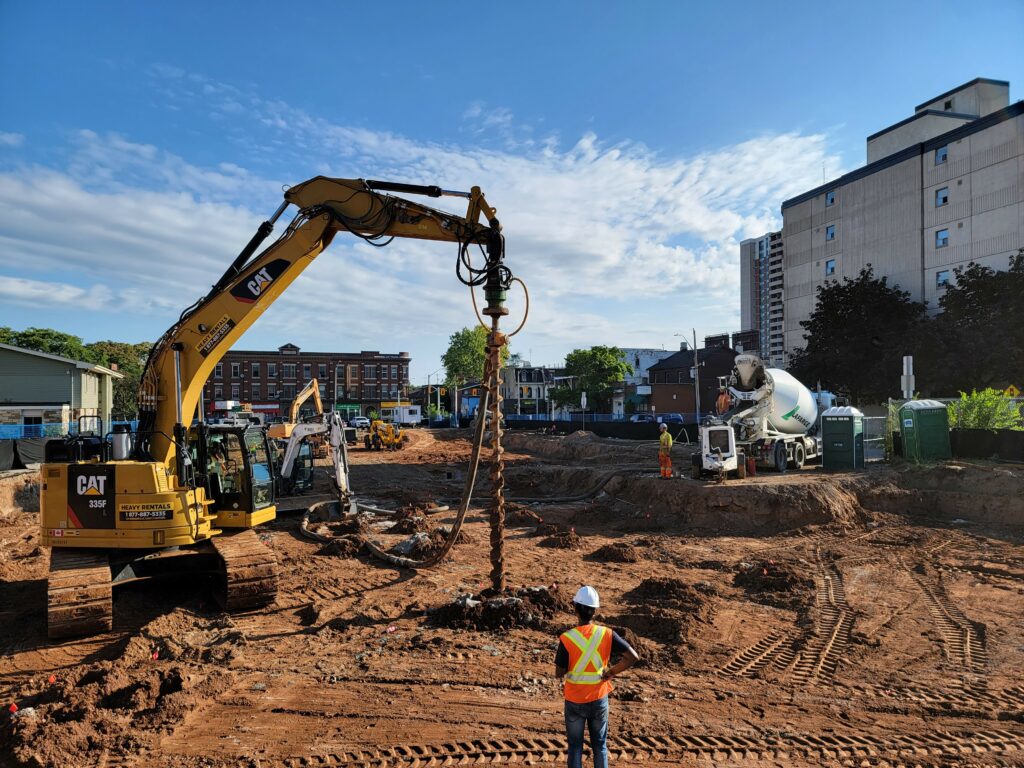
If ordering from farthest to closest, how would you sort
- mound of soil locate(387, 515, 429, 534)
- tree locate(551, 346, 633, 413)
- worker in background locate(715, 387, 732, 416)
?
tree locate(551, 346, 633, 413) < worker in background locate(715, 387, 732, 416) < mound of soil locate(387, 515, 429, 534)

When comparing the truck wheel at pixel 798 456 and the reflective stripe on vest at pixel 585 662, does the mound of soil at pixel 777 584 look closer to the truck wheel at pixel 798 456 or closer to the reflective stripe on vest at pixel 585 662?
the reflective stripe on vest at pixel 585 662

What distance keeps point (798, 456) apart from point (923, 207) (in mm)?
32374

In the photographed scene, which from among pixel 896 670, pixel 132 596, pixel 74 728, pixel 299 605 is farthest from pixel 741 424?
pixel 74 728

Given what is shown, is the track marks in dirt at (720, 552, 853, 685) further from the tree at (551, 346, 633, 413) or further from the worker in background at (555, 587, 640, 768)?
the tree at (551, 346, 633, 413)

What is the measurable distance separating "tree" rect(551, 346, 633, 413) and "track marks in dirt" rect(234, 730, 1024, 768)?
64.3 meters

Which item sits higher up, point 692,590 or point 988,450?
point 988,450

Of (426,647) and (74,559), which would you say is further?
(74,559)

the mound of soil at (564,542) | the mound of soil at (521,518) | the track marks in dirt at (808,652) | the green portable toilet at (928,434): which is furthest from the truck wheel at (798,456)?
→ the track marks in dirt at (808,652)

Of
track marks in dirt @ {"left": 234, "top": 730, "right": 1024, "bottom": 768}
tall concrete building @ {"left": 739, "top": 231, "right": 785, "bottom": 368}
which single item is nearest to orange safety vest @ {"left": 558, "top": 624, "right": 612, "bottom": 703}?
track marks in dirt @ {"left": 234, "top": 730, "right": 1024, "bottom": 768}

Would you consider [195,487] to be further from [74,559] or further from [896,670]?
[896,670]

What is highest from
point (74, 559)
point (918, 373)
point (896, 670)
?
point (918, 373)

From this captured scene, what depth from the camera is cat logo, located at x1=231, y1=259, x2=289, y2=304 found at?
8898mm

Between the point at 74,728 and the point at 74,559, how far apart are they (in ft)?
11.2

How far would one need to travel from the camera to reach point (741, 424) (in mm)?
20000
